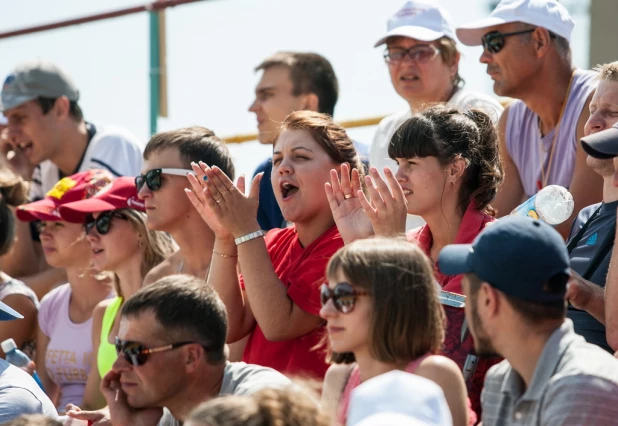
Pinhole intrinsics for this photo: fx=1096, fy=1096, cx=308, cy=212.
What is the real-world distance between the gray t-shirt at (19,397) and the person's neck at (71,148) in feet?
9.52

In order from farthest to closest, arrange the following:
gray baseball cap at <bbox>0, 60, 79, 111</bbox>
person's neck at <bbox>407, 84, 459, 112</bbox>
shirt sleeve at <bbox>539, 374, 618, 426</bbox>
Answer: gray baseball cap at <bbox>0, 60, 79, 111</bbox> → person's neck at <bbox>407, 84, 459, 112</bbox> → shirt sleeve at <bbox>539, 374, 618, 426</bbox>

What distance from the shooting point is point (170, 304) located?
11.9 feet

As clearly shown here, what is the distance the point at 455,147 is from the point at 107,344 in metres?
2.02

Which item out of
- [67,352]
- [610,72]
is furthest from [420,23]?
[67,352]

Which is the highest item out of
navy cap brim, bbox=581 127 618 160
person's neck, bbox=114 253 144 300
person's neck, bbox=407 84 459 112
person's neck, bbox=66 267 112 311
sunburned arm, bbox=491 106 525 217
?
navy cap brim, bbox=581 127 618 160

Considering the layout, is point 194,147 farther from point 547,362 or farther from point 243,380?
point 547,362

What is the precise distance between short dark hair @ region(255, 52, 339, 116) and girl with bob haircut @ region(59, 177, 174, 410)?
1283 mm

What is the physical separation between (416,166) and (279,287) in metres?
0.69

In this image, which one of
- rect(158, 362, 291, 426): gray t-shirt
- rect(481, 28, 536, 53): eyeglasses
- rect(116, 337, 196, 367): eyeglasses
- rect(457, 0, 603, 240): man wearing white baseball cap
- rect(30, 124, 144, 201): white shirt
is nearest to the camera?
rect(158, 362, 291, 426): gray t-shirt

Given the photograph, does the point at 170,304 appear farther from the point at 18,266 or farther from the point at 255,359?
the point at 18,266

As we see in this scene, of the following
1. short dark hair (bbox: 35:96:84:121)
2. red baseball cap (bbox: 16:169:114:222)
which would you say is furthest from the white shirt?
red baseball cap (bbox: 16:169:114:222)

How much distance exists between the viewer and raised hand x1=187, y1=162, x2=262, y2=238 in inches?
168

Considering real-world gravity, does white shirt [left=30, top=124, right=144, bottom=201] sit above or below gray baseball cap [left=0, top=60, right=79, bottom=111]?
below

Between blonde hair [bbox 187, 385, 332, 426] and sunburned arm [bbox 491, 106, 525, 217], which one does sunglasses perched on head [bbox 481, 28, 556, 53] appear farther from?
blonde hair [bbox 187, 385, 332, 426]
